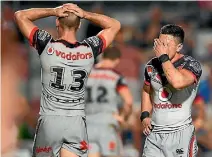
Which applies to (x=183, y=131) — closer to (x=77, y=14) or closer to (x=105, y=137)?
(x=77, y=14)

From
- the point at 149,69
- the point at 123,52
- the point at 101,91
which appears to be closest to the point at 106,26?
the point at 149,69

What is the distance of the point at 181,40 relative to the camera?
796 centimetres

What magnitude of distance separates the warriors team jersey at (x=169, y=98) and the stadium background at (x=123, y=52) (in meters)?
3.82

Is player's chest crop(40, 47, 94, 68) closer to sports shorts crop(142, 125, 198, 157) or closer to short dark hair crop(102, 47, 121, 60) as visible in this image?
sports shorts crop(142, 125, 198, 157)

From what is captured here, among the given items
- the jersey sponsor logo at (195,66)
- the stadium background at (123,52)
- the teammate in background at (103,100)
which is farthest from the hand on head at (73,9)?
the stadium background at (123,52)

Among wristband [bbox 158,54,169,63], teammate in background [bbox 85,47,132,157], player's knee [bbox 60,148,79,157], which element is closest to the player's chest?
wristband [bbox 158,54,169,63]

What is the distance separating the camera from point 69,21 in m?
7.54

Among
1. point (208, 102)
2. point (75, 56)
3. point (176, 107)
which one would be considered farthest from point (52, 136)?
point (208, 102)

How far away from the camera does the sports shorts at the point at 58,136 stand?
7625mm

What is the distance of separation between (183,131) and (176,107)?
0.83 feet

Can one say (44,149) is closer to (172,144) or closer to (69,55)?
(69,55)

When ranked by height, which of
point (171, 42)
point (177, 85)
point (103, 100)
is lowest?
point (103, 100)

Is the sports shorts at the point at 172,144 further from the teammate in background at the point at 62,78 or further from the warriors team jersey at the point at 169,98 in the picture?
the teammate in background at the point at 62,78

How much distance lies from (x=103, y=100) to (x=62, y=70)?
11.8 feet
